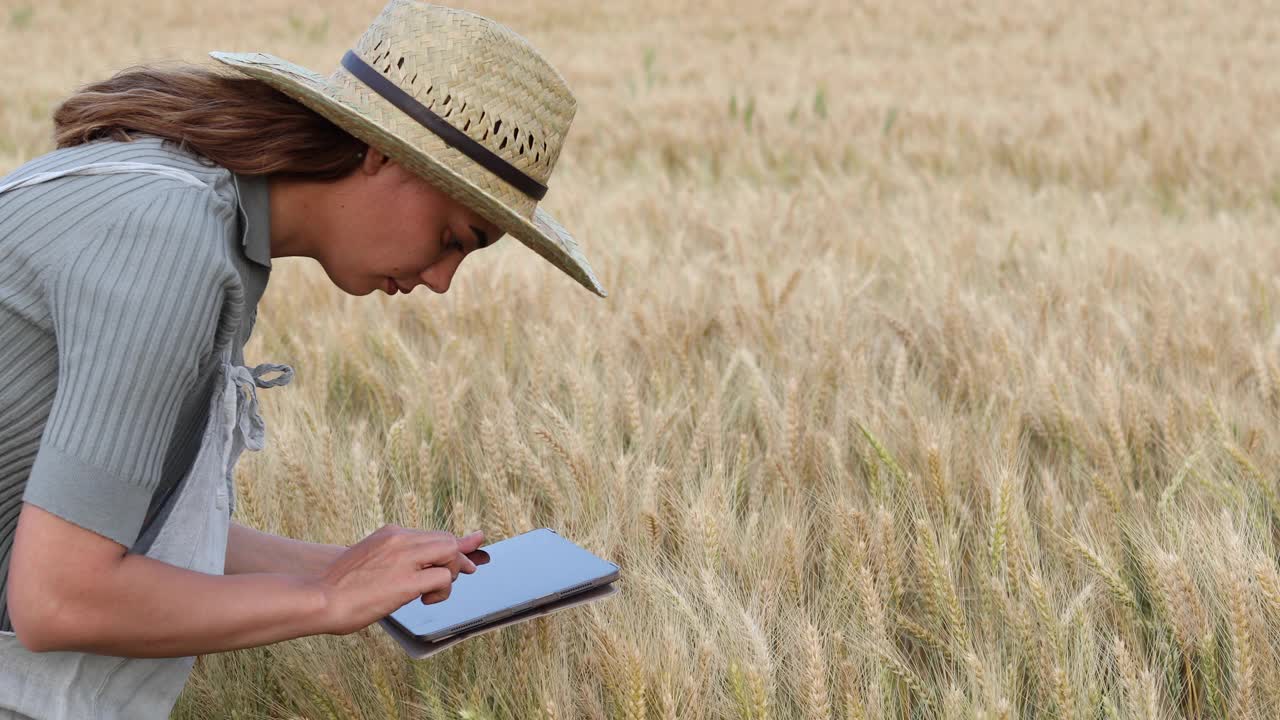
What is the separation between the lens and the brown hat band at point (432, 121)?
1300mm

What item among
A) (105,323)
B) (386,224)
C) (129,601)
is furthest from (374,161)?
(129,601)

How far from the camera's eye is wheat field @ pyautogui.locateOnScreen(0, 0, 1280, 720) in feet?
4.62

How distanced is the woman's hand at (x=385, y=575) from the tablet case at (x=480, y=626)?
54mm

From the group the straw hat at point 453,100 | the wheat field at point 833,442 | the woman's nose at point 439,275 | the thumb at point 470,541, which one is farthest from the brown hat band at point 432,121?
the wheat field at point 833,442

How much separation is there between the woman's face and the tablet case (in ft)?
1.29

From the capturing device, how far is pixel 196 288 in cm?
108

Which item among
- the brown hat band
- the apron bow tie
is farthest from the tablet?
the brown hat band

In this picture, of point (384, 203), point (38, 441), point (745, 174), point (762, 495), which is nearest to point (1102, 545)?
point (762, 495)

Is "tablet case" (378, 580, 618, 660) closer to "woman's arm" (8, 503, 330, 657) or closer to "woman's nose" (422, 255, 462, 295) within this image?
"woman's arm" (8, 503, 330, 657)

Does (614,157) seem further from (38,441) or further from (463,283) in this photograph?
(38,441)

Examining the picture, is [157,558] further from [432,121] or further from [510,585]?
[432,121]

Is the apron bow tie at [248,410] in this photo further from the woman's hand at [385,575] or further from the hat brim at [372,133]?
the hat brim at [372,133]

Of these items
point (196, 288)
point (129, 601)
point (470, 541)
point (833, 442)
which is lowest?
point (833, 442)

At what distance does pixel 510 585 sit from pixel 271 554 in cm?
31
